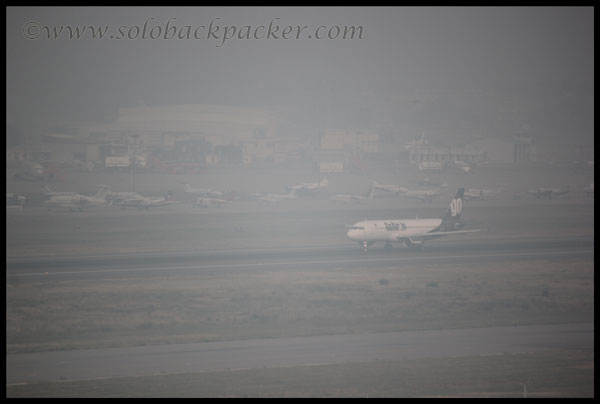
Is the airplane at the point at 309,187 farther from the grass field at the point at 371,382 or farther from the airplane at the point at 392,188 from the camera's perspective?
the grass field at the point at 371,382

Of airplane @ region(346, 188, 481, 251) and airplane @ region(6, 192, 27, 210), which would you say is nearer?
airplane @ region(346, 188, 481, 251)

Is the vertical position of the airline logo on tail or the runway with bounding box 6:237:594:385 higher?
the airline logo on tail

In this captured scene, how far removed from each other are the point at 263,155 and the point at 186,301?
386 feet

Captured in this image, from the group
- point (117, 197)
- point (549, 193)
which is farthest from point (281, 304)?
point (549, 193)

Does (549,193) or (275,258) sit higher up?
(549,193)

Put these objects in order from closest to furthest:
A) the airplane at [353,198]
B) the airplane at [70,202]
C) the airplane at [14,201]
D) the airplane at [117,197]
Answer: the airplane at [70,202] → the airplane at [14,201] → the airplane at [117,197] → the airplane at [353,198]

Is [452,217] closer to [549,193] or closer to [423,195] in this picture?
[423,195]

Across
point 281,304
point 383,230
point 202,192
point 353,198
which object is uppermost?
point 353,198

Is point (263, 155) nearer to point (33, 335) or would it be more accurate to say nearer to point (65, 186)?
point (65, 186)

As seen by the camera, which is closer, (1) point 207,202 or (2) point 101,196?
(2) point 101,196

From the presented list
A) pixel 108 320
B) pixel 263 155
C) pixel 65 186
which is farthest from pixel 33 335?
pixel 263 155

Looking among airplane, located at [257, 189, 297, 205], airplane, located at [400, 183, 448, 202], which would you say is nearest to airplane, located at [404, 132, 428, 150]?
airplane, located at [400, 183, 448, 202]

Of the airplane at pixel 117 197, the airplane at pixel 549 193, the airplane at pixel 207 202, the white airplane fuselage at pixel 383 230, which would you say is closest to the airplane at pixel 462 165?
the airplane at pixel 549 193

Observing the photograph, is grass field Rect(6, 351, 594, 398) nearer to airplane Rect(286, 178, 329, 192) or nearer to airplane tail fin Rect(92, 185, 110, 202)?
airplane tail fin Rect(92, 185, 110, 202)
